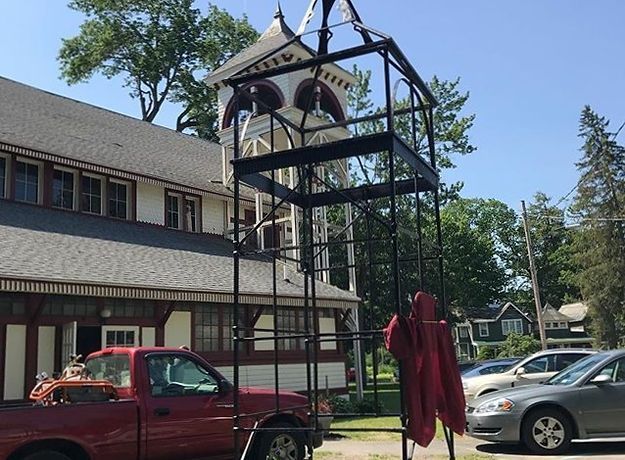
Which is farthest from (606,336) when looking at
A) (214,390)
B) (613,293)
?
(214,390)

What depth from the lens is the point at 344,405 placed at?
18.4 m

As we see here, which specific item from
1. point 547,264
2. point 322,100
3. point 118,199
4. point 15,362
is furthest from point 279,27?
point 547,264

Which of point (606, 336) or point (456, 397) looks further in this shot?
point (606, 336)

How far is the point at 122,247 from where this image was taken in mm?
16797

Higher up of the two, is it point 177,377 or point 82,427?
point 177,377

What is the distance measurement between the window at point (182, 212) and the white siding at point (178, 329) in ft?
13.0

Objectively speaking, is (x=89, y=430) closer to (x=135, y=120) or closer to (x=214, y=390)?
(x=214, y=390)

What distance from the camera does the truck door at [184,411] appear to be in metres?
7.99

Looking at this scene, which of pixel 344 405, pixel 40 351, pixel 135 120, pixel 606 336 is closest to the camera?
pixel 40 351

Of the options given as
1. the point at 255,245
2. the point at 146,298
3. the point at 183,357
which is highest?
the point at 255,245

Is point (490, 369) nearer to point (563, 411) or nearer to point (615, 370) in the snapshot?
point (615, 370)

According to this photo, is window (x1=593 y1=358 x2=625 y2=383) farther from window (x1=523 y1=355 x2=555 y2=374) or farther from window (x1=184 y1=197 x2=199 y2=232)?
window (x1=184 y1=197 x2=199 y2=232)

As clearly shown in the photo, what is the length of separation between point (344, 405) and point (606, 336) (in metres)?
35.2

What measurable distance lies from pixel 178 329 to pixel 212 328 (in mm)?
1111
